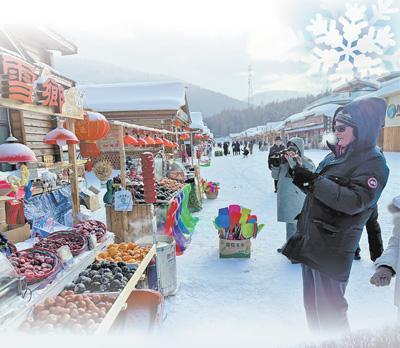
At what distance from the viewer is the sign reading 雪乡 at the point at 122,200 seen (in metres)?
4.25

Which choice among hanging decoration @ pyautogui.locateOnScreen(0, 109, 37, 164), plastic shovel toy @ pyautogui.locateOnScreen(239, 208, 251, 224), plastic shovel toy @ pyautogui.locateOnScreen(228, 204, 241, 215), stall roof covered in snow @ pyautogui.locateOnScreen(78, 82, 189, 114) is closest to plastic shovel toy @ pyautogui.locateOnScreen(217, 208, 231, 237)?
plastic shovel toy @ pyautogui.locateOnScreen(228, 204, 241, 215)

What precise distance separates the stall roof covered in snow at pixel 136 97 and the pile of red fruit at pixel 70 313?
12.4 meters

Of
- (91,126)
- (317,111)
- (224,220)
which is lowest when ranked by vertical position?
(224,220)

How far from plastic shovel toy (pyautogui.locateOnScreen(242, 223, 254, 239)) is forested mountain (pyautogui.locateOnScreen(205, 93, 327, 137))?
10390 cm

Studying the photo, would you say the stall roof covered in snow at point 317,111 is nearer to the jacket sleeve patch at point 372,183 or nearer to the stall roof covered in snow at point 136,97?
the stall roof covered in snow at point 136,97

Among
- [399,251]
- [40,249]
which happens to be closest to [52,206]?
[40,249]

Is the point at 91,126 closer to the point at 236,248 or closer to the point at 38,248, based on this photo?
the point at 38,248

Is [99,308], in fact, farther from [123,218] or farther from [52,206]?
[52,206]

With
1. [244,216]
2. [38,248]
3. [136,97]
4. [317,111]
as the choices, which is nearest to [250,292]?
[244,216]

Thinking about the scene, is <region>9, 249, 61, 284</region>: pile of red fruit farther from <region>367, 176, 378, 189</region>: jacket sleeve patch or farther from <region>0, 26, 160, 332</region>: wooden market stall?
<region>367, 176, 378, 189</region>: jacket sleeve patch

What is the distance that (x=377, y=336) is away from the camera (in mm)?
874

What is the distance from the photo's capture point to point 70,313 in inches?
73.2

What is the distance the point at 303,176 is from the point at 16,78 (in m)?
2.18

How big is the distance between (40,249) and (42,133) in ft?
23.5
